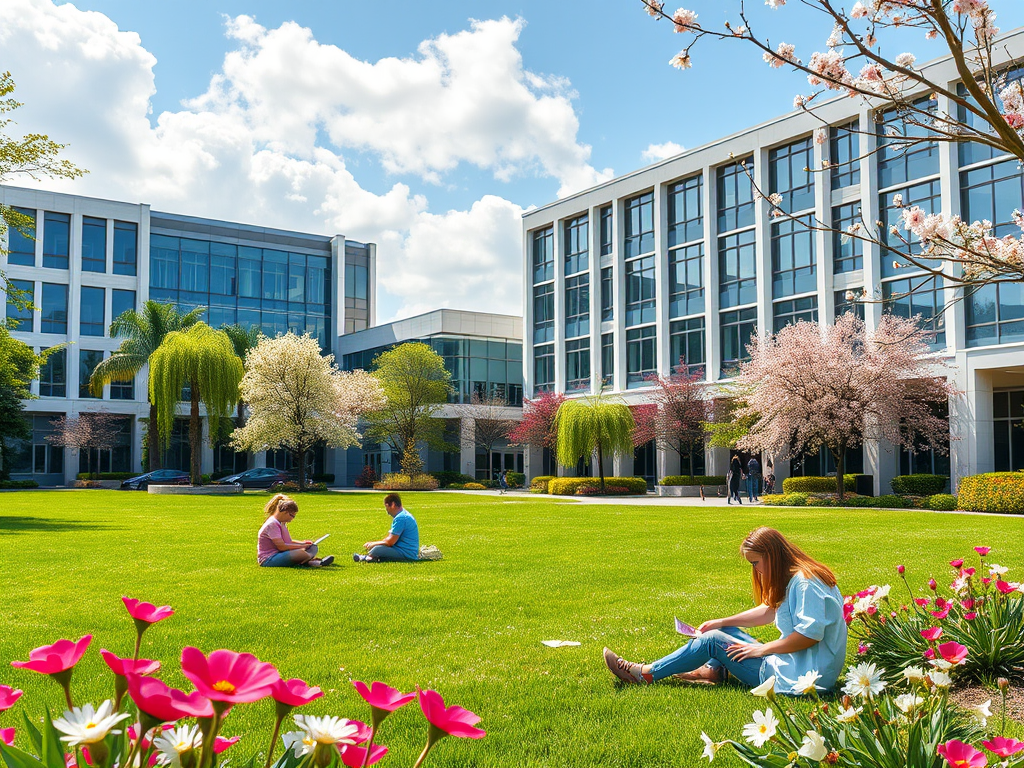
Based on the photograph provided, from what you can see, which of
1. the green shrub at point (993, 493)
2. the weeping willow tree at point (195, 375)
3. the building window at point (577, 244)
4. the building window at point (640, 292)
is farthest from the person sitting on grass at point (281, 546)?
the building window at point (577, 244)

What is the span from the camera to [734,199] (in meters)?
42.1

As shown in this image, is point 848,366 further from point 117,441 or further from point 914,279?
point 117,441

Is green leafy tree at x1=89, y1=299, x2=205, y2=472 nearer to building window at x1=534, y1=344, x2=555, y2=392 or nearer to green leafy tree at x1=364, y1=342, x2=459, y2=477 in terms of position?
green leafy tree at x1=364, y1=342, x2=459, y2=477

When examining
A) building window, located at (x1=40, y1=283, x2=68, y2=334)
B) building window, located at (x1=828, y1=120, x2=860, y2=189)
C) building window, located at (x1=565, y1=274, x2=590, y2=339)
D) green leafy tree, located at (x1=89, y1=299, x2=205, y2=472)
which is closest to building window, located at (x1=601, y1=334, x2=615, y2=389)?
building window, located at (x1=565, y1=274, x2=590, y2=339)

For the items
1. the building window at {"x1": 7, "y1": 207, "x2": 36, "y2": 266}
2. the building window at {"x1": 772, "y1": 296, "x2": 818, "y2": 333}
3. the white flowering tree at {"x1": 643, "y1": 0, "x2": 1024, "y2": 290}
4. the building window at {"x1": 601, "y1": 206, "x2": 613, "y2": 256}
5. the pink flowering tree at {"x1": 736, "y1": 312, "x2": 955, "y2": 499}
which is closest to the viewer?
the white flowering tree at {"x1": 643, "y1": 0, "x2": 1024, "y2": 290}

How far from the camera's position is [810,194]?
125 ft

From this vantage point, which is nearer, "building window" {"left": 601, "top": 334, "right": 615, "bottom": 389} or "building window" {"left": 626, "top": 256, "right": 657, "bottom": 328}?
"building window" {"left": 626, "top": 256, "right": 657, "bottom": 328}

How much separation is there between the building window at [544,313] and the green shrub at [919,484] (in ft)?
80.4

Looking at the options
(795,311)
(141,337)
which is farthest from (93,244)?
(795,311)

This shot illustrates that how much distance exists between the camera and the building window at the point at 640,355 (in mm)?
45812

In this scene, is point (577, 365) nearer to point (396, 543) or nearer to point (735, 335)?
point (735, 335)

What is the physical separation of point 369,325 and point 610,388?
2702 centimetres

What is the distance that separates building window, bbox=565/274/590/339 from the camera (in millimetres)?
50125

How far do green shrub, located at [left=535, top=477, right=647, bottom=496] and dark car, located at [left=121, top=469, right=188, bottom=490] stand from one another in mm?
19177
